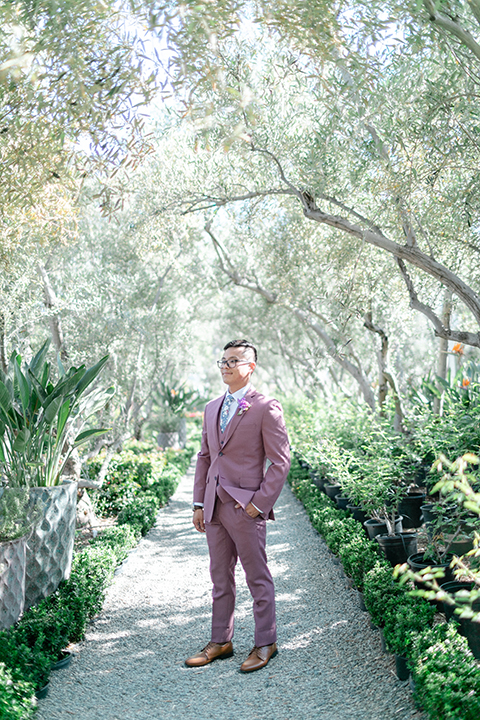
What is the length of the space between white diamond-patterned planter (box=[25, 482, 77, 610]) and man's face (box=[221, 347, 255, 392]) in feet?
5.12

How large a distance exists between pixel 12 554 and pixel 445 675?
2420 millimetres

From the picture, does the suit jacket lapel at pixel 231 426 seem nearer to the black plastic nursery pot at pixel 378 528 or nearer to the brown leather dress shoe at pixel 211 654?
the brown leather dress shoe at pixel 211 654

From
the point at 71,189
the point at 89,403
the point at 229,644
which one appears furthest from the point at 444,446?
the point at 71,189

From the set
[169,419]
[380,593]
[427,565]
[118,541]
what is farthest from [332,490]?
[169,419]

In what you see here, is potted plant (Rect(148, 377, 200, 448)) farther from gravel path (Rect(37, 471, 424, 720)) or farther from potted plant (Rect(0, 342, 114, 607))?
potted plant (Rect(0, 342, 114, 607))

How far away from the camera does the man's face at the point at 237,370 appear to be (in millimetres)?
3439

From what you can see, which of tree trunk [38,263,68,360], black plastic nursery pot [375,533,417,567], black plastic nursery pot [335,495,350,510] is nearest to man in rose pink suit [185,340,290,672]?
black plastic nursery pot [375,533,417,567]

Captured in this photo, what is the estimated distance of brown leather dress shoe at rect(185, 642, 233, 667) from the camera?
10.8ft

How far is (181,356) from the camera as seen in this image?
66.2 feet

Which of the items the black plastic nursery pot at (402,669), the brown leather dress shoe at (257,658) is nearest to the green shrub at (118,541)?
the brown leather dress shoe at (257,658)

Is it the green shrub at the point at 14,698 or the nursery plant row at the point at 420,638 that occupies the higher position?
the nursery plant row at the point at 420,638

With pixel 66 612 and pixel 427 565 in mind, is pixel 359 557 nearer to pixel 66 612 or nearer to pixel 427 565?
pixel 427 565

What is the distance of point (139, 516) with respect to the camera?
645cm

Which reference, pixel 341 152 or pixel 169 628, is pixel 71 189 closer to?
pixel 341 152
